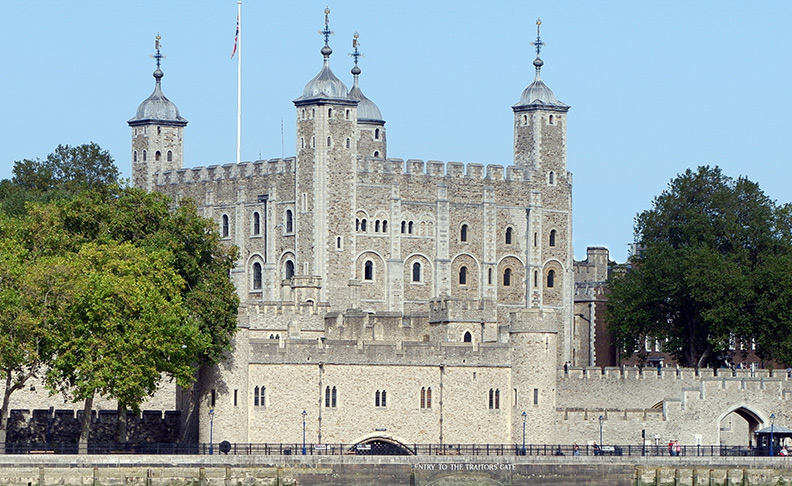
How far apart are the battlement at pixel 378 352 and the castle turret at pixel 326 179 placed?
944 inches

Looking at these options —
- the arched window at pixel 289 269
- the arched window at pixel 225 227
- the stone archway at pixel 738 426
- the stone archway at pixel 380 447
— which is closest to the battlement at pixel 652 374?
the stone archway at pixel 738 426

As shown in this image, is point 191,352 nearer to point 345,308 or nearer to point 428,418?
point 428,418

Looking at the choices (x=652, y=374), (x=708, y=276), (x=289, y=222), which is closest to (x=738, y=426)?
(x=652, y=374)

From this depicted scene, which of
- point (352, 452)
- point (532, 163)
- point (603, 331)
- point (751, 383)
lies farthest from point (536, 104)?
point (352, 452)

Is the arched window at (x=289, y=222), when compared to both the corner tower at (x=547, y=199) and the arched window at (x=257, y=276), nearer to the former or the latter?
the arched window at (x=257, y=276)

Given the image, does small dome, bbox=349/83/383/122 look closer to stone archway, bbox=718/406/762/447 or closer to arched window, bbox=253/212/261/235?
arched window, bbox=253/212/261/235

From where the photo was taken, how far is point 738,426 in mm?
92312

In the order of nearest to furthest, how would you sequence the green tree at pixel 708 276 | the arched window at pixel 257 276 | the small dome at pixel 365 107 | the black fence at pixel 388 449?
the black fence at pixel 388 449
the green tree at pixel 708 276
the arched window at pixel 257 276
the small dome at pixel 365 107

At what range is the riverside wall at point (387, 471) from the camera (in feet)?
245

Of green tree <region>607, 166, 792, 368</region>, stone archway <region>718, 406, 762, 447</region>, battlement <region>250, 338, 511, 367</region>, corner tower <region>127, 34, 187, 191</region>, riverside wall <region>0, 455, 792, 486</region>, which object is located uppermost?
corner tower <region>127, 34, 187, 191</region>

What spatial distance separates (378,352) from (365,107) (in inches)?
1529

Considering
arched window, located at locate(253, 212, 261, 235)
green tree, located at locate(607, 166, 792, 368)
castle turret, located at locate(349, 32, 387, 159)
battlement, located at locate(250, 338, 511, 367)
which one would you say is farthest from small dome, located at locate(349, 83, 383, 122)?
battlement, located at locate(250, 338, 511, 367)

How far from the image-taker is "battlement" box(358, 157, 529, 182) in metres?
113

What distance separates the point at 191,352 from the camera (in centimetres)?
8012
